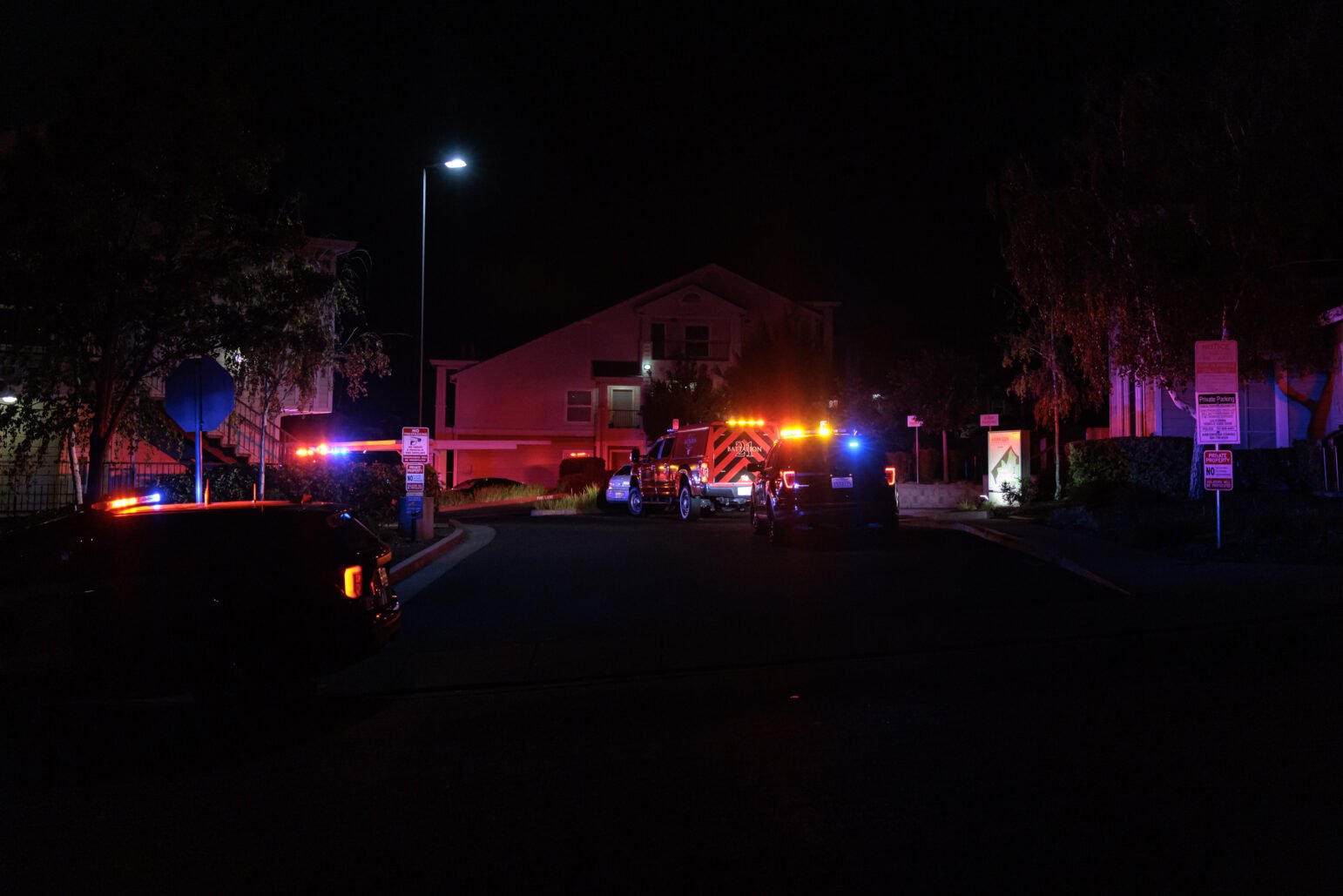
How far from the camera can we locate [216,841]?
5.46 metres

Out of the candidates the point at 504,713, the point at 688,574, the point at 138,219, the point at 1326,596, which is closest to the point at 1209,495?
the point at 1326,596

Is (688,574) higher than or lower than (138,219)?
lower

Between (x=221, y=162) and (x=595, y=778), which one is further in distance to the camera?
(x=221, y=162)

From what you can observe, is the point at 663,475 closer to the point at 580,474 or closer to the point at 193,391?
the point at 580,474

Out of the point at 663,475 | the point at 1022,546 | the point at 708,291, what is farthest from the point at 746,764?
the point at 708,291

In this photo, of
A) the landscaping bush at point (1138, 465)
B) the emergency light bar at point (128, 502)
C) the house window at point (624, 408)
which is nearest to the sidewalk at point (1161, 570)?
the landscaping bush at point (1138, 465)

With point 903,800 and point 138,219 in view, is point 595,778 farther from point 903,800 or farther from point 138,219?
point 138,219

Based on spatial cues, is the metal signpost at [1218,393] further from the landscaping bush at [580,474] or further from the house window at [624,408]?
the house window at [624,408]

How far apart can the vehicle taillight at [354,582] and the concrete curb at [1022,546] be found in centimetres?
885

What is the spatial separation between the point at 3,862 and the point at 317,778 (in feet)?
5.52

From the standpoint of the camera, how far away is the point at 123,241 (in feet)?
47.2

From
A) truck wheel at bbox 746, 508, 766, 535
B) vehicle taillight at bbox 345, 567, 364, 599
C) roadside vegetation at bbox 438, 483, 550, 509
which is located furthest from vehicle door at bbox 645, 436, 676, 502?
vehicle taillight at bbox 345, 567, 364, 599

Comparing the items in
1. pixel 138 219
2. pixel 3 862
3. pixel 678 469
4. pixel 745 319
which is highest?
pixel 745 319

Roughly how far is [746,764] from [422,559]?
1122cm
